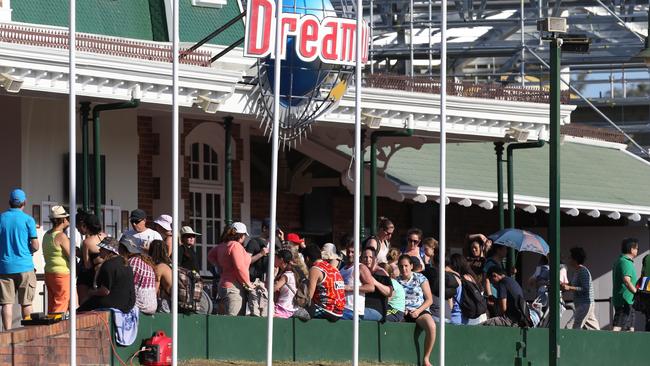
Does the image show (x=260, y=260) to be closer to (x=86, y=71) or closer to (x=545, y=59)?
(x=86, y=71)

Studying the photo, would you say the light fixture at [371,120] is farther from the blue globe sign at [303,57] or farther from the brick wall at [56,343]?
the brick wall at [56,343]


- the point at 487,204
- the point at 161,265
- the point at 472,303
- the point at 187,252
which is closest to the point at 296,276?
the point at 187,252

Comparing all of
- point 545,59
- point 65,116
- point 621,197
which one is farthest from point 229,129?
point 545,59

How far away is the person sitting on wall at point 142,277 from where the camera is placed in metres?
17.5

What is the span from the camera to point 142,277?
1752 cm

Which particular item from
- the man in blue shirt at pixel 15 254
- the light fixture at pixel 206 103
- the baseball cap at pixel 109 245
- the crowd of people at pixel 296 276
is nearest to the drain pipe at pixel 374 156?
the crowd of people at pixel 296 276

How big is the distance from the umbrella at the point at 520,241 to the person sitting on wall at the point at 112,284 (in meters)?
7.15

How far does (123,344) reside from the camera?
17219 mm

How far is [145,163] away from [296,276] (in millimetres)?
6101

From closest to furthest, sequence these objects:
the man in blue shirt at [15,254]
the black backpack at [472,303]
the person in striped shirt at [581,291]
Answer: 1. the man in blue shirt at [15,254]
2. the black backpack at [472,303]
3. the person in striped shirt at [581,291]

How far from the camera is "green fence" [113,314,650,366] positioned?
1866 centimetres

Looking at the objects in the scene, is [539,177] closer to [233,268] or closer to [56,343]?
[233,268]

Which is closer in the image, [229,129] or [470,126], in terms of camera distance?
[229,129]

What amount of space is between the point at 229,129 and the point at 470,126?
4.39 m
